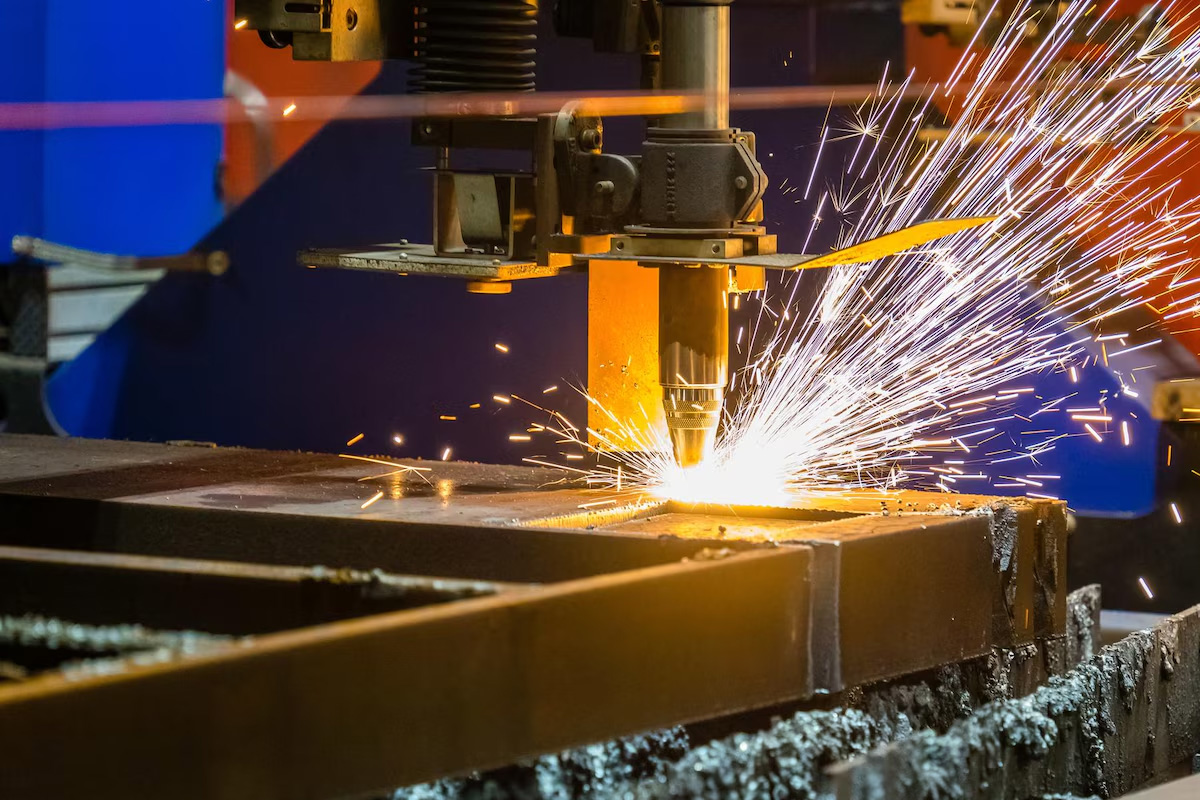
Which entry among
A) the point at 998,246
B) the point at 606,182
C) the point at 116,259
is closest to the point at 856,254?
the point at 606,182

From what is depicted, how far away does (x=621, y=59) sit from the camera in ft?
14.7

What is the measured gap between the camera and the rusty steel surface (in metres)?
1.65

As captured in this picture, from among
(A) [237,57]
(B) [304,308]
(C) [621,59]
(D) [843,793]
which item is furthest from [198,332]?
(D) [843,793]

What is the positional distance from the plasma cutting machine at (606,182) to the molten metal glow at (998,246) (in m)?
1.00

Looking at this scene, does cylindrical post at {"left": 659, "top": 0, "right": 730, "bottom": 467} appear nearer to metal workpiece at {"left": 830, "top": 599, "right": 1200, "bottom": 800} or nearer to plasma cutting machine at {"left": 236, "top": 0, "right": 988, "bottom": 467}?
plasma cutting machine at {"left": 236, "top": 0, "right": 988, "bottom": 467}

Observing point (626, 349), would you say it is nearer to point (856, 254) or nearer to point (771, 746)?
point (856, 254)

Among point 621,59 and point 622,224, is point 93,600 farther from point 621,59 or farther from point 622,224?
point 621,59

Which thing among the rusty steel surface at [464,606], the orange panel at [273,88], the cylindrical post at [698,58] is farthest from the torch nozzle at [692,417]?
the orange panel at [273,88]

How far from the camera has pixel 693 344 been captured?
2.74m

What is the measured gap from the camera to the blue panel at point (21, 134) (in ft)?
A: 16.0

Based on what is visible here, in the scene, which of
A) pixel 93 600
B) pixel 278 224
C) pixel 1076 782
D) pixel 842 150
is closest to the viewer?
pixel 93 600

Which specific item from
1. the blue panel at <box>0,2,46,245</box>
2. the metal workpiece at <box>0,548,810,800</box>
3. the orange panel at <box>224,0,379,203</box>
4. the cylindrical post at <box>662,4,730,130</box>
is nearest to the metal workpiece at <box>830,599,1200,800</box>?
the metal workpiece at <box>0,548,810,800</box>

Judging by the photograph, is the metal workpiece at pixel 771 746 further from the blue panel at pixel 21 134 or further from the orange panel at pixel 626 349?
the blue panel at pixel 21 134

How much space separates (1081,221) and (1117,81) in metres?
0.35
